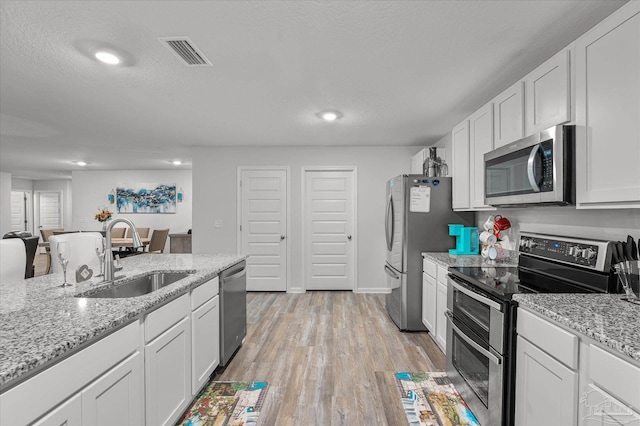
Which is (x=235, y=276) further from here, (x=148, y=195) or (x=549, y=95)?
(x=148, y=195)

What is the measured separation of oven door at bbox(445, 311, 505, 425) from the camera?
1.67 metres

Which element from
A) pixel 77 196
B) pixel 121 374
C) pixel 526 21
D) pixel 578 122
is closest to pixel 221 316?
pixel 121 374

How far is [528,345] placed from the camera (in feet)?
4.92

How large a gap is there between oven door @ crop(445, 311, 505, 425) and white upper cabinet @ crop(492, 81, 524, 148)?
1331 millimetres

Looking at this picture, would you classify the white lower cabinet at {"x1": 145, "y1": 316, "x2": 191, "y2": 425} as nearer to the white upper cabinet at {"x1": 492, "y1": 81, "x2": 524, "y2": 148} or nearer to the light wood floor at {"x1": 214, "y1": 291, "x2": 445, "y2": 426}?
the light wood floor at {"x1": 214, "y1": 291, "x2": 445, "y2": 426}

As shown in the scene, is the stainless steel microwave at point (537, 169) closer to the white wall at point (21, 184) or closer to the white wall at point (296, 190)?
the white wall at point (296, 190)

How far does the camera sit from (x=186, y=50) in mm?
2098

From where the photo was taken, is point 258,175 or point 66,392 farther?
point 258,175

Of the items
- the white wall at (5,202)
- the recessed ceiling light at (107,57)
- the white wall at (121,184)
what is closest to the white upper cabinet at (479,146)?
the recessed ceiling light at (107,57)

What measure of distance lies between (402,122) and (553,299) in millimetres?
2721

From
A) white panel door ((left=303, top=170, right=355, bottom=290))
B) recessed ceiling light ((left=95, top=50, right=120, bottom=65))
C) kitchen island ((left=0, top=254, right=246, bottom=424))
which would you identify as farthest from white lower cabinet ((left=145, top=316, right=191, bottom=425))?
white panel door ((left=303, top=170, right=355, bottom=290))

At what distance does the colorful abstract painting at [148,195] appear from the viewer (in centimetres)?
841

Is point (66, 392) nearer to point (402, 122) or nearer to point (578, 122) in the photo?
point (578, 122)

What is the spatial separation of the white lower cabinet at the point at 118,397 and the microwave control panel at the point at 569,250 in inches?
86.1
